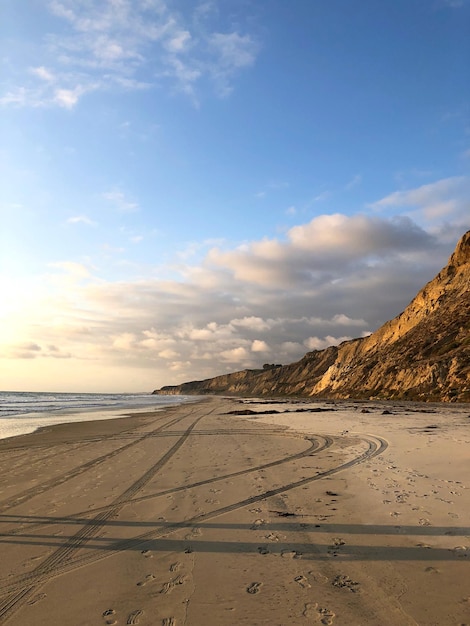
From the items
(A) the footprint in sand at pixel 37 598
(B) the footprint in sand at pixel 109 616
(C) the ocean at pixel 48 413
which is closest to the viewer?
(B) the footprint in sand at pixel 109 616

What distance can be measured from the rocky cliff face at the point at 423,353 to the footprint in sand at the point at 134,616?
4762cm

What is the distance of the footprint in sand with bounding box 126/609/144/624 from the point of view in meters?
4.32

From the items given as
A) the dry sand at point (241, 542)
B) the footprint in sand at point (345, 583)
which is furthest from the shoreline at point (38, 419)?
the footprint in sand at point (345, 583)

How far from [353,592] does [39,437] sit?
2264 cm

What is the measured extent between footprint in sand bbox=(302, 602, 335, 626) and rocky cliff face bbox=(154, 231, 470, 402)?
46.6m

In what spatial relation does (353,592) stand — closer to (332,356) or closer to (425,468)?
(425,468)

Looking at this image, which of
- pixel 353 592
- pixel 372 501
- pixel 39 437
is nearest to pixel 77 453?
pixel 39 437

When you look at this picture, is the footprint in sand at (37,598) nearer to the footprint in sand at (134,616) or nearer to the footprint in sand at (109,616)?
the footprint in sand at (109,616)

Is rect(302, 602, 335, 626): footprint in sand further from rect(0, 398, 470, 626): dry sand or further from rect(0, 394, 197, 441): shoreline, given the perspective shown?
rect(0, 394, 197, 441): shoreline

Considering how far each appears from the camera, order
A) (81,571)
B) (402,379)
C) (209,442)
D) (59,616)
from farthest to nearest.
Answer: (402,379) < (209,442) < (81,571) < (59,616)

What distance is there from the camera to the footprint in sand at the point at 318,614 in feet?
13.9

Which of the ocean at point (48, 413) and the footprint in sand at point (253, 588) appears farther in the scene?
the ocean at point (48, 413)

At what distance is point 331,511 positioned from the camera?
781 cm

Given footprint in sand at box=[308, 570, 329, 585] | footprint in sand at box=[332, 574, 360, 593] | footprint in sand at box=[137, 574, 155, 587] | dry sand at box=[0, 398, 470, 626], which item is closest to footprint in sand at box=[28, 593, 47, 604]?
dry sand at box=[0, 398, 470, 626]
